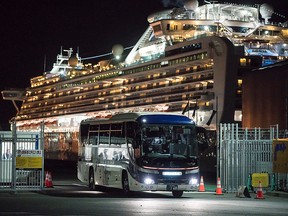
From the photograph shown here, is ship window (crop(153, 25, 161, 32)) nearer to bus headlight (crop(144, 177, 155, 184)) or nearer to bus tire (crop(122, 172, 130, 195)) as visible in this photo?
bus tire (crop(122, 172, 130, 195))

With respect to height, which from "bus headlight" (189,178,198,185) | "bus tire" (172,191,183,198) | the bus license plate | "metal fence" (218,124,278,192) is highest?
"metal fence" (218,124,278,192)

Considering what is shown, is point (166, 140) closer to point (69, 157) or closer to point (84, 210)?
point (84, 210)

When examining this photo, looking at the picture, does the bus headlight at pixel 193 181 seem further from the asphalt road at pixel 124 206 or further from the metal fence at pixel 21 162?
the metal fence at pixel 21 162

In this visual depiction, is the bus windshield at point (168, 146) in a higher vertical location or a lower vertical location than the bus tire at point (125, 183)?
higher

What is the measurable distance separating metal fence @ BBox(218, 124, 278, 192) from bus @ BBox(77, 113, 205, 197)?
2367 millimetres

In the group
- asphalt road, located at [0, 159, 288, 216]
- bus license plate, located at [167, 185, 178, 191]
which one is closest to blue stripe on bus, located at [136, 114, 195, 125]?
bus license plate, located at [167, 185, 178, 191]

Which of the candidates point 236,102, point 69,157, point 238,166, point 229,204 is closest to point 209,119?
point 236,102

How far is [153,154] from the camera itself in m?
23.7

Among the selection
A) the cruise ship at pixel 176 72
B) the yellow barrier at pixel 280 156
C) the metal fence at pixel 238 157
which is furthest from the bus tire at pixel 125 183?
the cruise ship at pixel 176 72

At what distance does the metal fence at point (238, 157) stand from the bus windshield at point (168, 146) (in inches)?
97.0

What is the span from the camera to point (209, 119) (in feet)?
253

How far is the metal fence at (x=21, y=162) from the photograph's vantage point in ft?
80.9

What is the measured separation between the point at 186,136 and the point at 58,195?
15.7 feet

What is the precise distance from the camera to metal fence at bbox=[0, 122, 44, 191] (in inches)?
971
